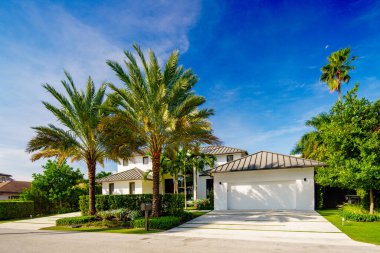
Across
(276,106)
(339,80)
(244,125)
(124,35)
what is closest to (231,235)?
(124,35)

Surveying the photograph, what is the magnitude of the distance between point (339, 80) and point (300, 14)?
20.6 m

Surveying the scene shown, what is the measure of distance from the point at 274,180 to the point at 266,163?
5.02 feet

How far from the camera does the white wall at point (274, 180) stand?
797 inches

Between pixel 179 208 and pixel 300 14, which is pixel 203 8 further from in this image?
pixel 179 208

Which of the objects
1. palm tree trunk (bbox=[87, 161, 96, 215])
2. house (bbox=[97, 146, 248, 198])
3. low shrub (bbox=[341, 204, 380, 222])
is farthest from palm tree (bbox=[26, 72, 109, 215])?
low shrub (bbox=[341, 204, 380, 222])

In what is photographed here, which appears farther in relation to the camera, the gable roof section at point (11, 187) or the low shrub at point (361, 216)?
the gable roof section at point (11, 187)

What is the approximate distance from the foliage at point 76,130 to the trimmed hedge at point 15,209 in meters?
9.45

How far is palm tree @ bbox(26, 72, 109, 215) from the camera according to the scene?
17.0 metres

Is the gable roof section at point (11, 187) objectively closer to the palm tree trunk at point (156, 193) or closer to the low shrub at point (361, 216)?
the palm tree trunk at point (156, 193)

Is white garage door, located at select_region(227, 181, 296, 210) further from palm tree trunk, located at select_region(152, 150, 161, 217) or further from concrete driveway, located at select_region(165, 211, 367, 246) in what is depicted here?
palm tree trunk, located at select_region(152, 150, 161, 217)

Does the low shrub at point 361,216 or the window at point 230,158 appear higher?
the window at point 230,158

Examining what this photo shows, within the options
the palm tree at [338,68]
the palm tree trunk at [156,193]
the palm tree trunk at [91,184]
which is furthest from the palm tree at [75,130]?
the palm tree at [338,68]

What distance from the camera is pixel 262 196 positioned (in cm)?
2148

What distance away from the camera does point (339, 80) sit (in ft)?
102
